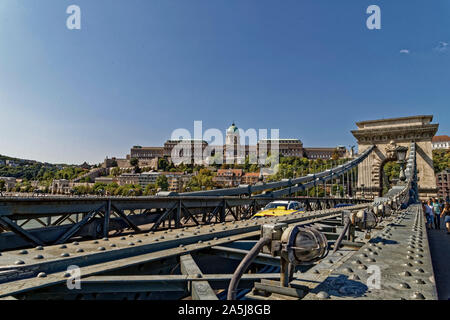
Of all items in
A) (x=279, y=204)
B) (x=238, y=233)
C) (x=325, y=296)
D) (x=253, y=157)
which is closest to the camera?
(x=325, y=296)

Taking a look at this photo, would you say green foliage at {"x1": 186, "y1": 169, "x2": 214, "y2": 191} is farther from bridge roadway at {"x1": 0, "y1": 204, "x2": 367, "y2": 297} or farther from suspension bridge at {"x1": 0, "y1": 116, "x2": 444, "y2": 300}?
bridge roadway at {"x1": 0, "y1": 204, "x2": 367, "y2": 297}

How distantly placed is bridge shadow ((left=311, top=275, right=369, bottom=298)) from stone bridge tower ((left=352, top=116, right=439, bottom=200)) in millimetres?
33212

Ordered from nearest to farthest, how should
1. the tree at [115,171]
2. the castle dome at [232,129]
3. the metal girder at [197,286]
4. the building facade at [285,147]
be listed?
the metal girder at [197,286] < the building facade at [285,147] < the tree at [115,171] < the castle dome at [232,129]

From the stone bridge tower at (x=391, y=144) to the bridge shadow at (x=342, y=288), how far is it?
33212 millimetres

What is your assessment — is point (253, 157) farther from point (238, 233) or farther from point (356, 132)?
point (238, 233)

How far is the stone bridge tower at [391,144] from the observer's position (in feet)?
101

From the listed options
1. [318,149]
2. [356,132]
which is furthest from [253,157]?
[356,132]

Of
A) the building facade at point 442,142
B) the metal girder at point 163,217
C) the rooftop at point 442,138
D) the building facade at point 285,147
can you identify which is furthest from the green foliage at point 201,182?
the metal girder at point 163,217

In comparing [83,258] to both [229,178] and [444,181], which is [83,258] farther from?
[444,181]

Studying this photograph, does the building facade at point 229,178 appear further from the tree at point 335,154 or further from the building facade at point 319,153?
the tree at point 335,154

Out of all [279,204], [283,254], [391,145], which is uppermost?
[391,145]

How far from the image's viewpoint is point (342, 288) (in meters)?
1.72

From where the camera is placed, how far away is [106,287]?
205cm
